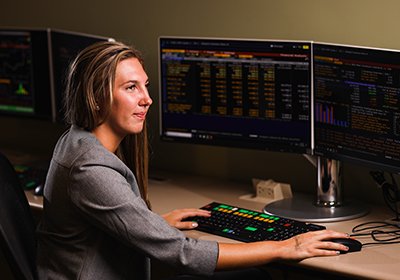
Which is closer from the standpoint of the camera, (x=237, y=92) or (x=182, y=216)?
(x=182, y=216)

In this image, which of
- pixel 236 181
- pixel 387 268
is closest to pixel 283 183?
pixel 236 181

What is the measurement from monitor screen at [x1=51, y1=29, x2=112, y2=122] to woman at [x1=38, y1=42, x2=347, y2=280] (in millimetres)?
924

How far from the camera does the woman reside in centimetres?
217

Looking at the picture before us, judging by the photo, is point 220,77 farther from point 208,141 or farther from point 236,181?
point 236,181

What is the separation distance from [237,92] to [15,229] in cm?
92

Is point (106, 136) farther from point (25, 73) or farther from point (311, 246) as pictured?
point (25, 73)

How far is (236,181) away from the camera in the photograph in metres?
3.21

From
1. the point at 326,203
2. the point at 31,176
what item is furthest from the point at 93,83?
the point at 31,176

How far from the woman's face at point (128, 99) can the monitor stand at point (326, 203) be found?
2.02 ft

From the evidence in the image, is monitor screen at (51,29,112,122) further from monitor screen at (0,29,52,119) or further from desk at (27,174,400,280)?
desk at (27,174,400,280)

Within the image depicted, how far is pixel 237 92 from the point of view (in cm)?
287

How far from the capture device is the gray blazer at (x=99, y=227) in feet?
7.09

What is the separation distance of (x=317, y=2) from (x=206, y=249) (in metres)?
1.05

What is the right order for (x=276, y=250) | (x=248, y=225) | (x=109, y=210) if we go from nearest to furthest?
(x=109, y=210)
(x=276, y=250)
(x=248, y=225)
